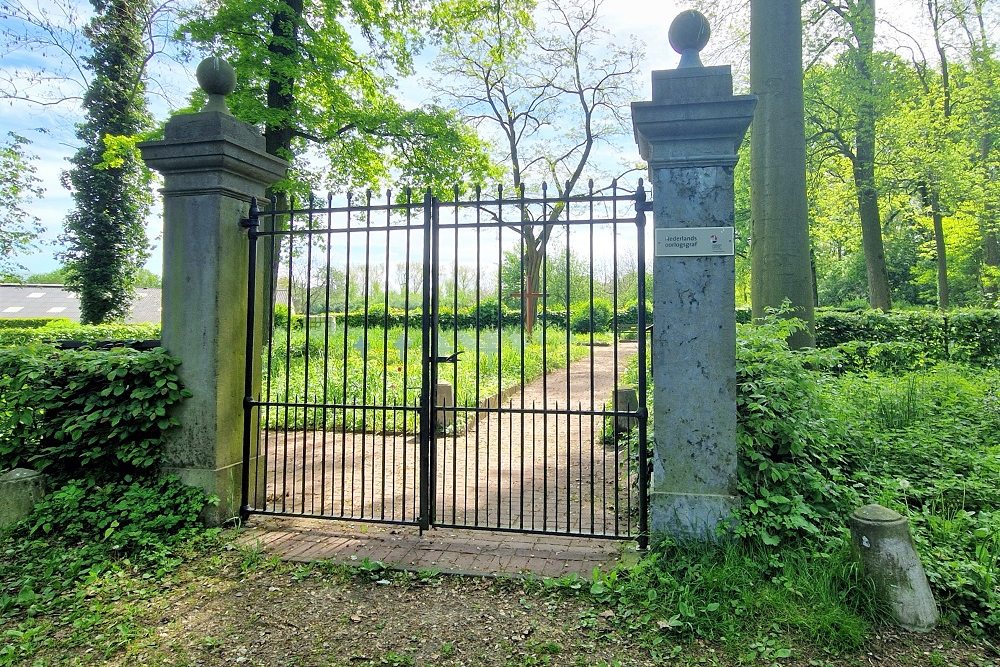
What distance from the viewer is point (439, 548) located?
3.85 metres


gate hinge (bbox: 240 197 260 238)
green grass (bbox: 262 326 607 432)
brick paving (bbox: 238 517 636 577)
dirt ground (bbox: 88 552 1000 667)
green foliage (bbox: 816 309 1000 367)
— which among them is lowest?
dirt ground (bbox: 88 552 1000 667)

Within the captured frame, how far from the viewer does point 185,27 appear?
30.8 ft

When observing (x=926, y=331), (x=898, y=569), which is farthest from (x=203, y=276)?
(x=926, y=331)

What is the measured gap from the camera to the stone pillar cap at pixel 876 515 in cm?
295

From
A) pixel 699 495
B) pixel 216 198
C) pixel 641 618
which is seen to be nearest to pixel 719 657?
pixel 641 618

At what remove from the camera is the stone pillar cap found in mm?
2945

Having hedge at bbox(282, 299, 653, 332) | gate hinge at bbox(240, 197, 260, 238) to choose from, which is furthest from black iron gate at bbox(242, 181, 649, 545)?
hedge at bbox(282, 299, 653, 332)

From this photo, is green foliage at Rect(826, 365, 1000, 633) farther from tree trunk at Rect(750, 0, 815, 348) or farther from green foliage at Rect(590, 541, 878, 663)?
tree trunk at Rect(750, 0, 815, 348)

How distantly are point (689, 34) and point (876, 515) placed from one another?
128 inches

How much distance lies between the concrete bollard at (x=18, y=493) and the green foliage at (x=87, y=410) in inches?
4.1

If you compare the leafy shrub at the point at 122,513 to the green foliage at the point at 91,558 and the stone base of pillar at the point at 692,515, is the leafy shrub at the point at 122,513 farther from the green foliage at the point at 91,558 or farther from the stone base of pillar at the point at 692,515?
the stone base of pillar at the point at 692,515

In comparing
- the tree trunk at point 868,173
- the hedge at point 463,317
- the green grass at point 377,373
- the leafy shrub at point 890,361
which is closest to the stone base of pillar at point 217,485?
the green grass at point 377,373

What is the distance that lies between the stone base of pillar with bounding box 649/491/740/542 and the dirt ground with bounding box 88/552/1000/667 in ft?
2.58

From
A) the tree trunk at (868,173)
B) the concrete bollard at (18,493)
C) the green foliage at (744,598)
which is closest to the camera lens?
the green foliage at (744,598)
